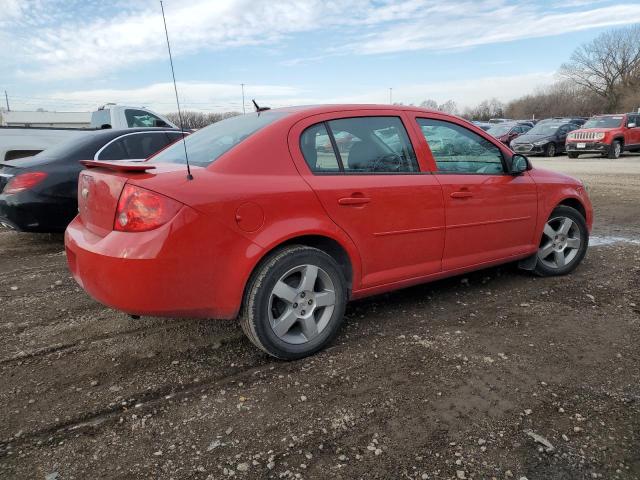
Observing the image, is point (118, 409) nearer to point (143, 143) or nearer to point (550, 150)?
point (143, 143)

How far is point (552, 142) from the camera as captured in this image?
21.4 meters

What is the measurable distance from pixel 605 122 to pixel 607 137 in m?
1.22

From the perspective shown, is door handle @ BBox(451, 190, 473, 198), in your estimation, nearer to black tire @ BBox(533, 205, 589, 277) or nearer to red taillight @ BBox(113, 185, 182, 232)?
black tire @ BBox(533, 205, 589, 277)

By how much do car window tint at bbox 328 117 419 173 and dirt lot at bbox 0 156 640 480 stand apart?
3.75ft

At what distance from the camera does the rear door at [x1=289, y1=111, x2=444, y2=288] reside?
124 inches

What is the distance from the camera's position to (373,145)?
346 cm

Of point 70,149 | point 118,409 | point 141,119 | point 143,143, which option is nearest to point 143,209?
point 118,409

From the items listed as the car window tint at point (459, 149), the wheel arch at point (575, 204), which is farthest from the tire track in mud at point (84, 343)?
the wheel arch at point (575, 204)

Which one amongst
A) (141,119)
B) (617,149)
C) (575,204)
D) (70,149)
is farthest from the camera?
(617,149)

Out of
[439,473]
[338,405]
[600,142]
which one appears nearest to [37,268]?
[338,405]

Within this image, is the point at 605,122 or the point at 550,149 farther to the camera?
the point at 550,149

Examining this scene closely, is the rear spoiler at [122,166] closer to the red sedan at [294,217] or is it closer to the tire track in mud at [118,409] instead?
the red sedan at [294,217]

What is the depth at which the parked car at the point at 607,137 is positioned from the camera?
1911 centimetres

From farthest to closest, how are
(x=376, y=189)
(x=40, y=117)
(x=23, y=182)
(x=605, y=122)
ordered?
1. (x=40, y=117)
2. (x=605, y=122)
3. (x=23, y=182)
4. (x=376, y=189)
